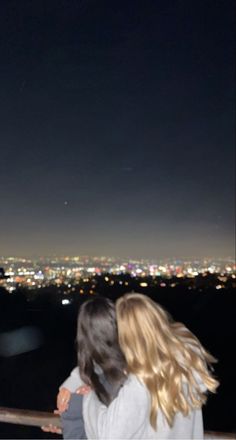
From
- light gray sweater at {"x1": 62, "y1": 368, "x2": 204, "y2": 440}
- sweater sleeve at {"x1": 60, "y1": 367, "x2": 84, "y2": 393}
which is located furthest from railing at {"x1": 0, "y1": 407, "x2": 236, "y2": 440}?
light gray sweater at {"x1": 62, "y1": 368, "x2": 204, "y2": 440}

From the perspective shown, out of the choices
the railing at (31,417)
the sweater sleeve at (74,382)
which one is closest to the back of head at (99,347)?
the sweater sleeve at (74,382)

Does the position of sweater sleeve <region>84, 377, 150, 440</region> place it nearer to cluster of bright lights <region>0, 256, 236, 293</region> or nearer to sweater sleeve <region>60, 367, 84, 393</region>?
sweater sleeve <region>60, 367, 84, 393</region>

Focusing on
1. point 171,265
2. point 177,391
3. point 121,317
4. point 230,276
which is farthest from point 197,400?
point 230,276

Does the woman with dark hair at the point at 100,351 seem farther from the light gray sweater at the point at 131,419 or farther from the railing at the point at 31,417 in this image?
the railing at the point at 31,417

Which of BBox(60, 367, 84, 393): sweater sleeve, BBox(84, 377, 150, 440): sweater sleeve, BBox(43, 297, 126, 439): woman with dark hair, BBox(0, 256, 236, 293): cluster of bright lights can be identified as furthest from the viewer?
BBox(0, 256, 236, 293): cluster of bright lights

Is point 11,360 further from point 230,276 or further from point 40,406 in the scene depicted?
point 230,276

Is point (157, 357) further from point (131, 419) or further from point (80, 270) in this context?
point (80, 270)

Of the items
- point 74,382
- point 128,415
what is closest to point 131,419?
point 128,415
